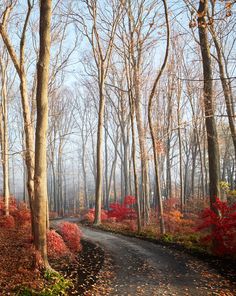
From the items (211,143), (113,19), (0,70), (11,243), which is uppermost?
(113,19)

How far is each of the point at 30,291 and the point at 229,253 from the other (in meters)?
6.39

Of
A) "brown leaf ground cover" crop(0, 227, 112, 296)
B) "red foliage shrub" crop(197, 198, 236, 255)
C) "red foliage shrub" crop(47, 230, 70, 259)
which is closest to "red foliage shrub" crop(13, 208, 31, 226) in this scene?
"brown leaf ground cover" crop(0, 227, 112, 296)

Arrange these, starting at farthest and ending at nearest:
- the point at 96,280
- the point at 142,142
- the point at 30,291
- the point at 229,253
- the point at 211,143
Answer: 1. the point at 142,142
2. the point at 211,143
3. the point at 229,253
4. the point at 96,280
5. the point at 30,291

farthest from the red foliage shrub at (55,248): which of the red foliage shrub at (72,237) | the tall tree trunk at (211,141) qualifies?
the tall tree trunk at (211,141)

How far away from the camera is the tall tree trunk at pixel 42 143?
25.3 ft

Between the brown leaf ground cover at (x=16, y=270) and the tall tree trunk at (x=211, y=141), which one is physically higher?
the tall tree trunk at (x=211, y=141)

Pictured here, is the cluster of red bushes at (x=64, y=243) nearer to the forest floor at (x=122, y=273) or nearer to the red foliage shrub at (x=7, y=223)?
the forest floor at (x=122, y=273)

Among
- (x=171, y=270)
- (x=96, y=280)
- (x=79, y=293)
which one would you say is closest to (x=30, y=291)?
(x=79, y=293)

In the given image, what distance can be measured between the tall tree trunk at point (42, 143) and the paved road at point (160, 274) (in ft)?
7.38

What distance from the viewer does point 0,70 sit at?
18453 mm

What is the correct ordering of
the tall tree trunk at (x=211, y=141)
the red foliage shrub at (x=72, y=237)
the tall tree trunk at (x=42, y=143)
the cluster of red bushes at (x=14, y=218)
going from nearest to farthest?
the tall tree trunk at (x=42, y=143)
the tall tree trunk at (x=211, y=141)
the red foliage shrub at (x=72, y=237)
the cluster of red bushes at (x=14, y=218)

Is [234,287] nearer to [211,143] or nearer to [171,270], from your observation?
[171,270]

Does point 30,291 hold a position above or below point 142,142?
below

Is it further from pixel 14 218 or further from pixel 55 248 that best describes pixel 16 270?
pixel 14 218
